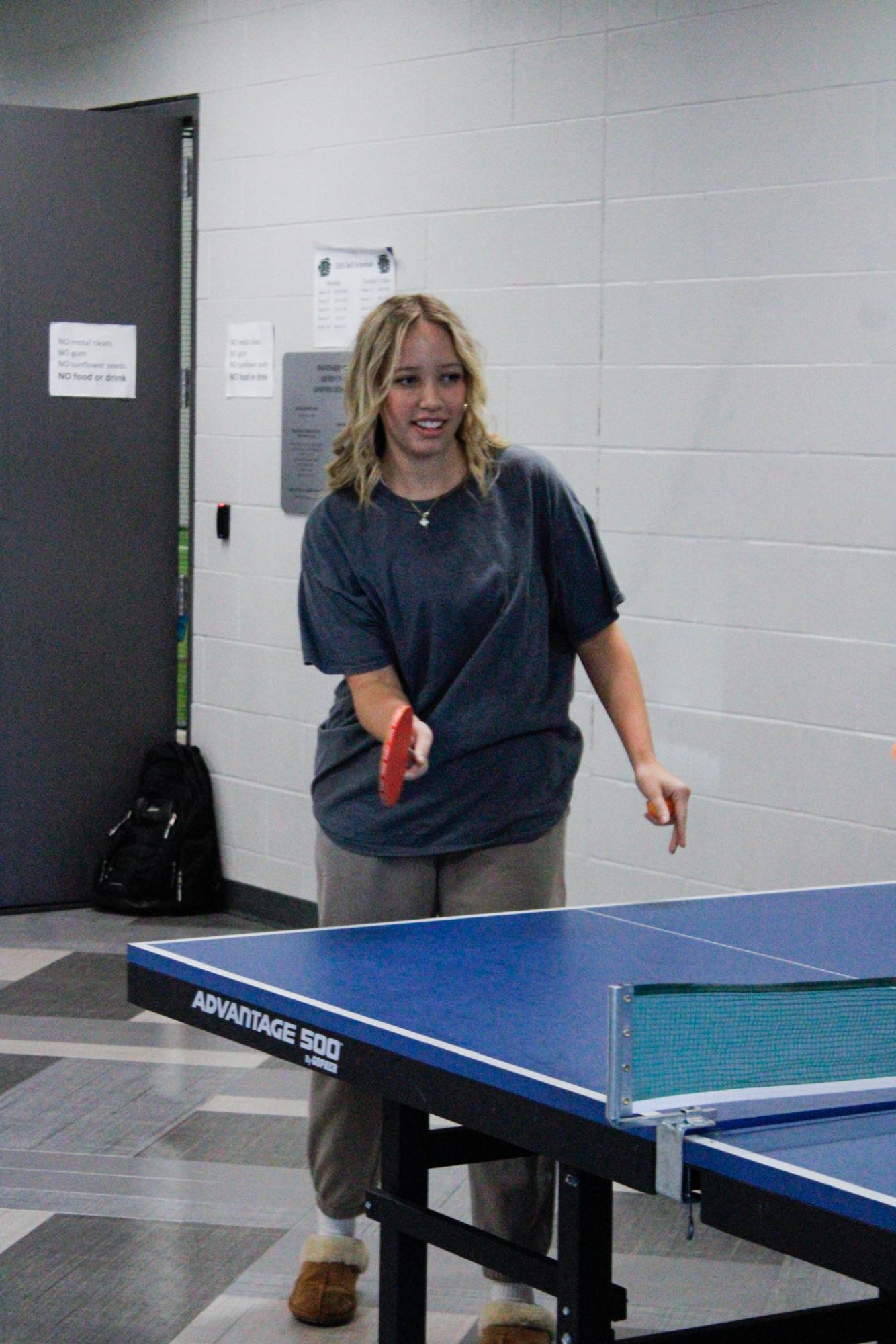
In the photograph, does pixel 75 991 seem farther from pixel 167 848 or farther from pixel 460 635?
pixel 460 635

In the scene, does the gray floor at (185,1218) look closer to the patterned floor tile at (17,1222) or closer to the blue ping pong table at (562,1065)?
the patterned floor tile at (17,1222)

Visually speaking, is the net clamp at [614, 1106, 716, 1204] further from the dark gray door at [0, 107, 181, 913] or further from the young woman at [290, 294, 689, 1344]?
the dark gray door at [0, 107, 181, 913]

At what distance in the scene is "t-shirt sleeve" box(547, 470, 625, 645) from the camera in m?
2.76

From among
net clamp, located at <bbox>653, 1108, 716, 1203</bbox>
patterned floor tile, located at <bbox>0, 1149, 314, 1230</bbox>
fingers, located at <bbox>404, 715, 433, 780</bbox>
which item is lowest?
patterned floor tile, located at <bbox>0, 1149, 314, 1230</bbox>

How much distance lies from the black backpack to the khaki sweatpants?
2924 millimetres

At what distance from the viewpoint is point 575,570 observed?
2760 mm

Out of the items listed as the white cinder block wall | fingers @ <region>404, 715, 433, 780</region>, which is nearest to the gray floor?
fingers @ <region>404, 715, 433, 780</region>

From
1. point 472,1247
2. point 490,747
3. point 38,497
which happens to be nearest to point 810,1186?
point 472,1247

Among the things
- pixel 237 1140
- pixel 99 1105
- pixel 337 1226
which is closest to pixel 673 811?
pixel 337 1226

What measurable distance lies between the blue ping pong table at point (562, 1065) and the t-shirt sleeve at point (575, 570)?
48 centimetres

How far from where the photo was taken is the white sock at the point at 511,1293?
2781mm

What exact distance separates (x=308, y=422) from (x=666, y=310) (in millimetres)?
1372

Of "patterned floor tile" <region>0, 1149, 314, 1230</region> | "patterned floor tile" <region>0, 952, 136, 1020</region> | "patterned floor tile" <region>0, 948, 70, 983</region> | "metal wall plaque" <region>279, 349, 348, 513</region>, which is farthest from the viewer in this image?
"metal wall plaque" <region>279, 349, 348, 513</region>

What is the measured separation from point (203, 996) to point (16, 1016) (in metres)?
2.64
